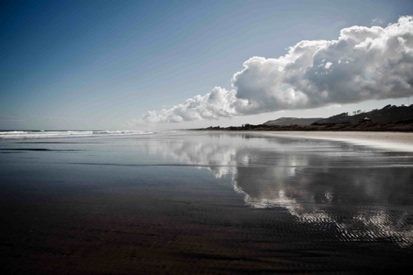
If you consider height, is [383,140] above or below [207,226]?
below

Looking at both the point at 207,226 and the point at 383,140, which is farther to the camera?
the point at 383,140

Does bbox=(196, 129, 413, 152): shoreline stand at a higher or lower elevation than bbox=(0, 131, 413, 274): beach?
lower

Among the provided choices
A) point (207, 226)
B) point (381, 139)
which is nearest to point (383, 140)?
point (381, 139)

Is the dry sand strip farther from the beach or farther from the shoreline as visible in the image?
the beach

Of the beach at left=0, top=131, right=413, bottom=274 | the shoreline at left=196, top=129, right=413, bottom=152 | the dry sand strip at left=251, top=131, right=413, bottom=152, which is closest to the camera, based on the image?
the beach at left=0, top=131, right=413, bottom=274

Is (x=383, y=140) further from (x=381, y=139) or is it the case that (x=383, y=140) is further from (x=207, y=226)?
(x=207, y=226)

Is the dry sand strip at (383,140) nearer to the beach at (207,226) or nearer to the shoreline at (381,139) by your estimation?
the shoreline at (381,139)

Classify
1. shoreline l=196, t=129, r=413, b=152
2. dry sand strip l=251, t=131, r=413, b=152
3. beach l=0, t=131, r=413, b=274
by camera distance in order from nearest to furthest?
beach l=0, t=131, r=413, b=274
dry sand strip l=251, t=131, r=413, b=152
shoreline l=196, t=129, r=413, b=152

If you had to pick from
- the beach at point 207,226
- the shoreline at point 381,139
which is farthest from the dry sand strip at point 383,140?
the beach at point 207,226

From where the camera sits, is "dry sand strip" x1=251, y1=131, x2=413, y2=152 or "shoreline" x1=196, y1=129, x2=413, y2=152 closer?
"dry sand strip" x1=251, y1=131, x2=413, y2=152

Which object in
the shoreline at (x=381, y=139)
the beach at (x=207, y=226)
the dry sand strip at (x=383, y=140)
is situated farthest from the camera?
the shoreline at (x=381, y=139)

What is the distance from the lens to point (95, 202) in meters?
6.41

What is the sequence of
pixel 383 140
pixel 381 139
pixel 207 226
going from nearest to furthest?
pixel 207 226 → pixel 383 140 → pixel 381 139

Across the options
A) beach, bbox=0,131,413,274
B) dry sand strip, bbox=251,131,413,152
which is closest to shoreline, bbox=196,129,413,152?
dry sand strip, bbox=251,131,413,152
